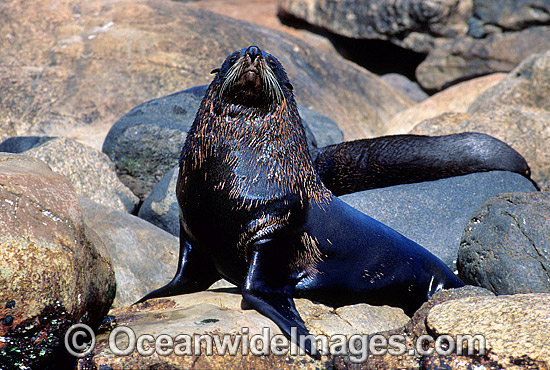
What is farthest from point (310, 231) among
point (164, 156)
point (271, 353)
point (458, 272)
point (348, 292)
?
point (164, 156)

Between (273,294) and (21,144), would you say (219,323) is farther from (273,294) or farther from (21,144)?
(21,144)

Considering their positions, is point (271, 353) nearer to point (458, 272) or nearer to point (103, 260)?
point (103, 260)

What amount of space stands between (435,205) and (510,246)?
1.68 metres

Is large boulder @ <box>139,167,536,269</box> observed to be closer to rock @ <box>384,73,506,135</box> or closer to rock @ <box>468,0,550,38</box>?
rock @ <box>384,73,506,135</box>

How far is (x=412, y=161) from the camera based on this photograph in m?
9.64

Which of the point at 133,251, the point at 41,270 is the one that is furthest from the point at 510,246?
the point at 41,270

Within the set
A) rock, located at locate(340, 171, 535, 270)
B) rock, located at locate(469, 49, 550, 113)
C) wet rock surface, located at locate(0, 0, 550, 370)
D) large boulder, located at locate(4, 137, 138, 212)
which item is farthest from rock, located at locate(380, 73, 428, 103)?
large boulder, located at locate(4, 137, 138, 212)

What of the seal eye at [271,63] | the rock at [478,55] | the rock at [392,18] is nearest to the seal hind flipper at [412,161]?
the seal eye at [271,63]

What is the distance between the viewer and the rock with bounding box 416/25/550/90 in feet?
54.1

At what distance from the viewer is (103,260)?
492 cm

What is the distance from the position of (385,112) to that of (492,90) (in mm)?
2722

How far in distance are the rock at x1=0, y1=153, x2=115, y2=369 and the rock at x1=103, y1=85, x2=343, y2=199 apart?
4.25 m

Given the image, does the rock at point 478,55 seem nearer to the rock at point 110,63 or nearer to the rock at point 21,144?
the rock at point 110,63
